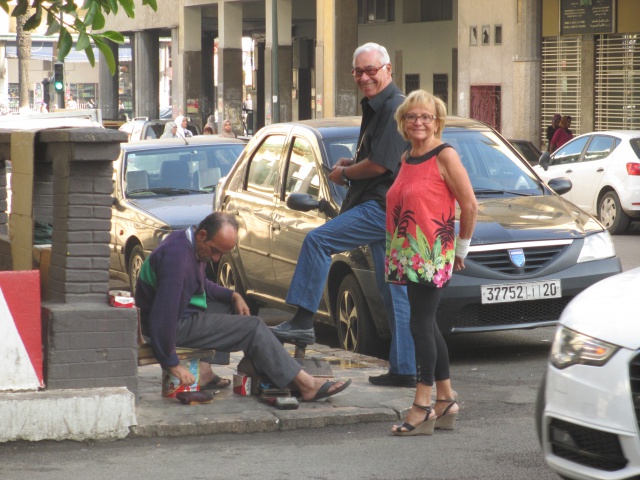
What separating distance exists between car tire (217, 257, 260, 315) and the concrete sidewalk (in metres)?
2.95

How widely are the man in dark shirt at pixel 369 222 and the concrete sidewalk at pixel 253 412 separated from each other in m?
0.38

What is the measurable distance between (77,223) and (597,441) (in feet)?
10.3

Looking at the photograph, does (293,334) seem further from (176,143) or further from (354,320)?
(176,143)

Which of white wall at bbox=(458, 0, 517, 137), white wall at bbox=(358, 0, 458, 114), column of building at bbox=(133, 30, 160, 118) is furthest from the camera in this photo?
column of building at bbox=(133, 30, 160, 118)

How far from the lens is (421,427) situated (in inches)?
261

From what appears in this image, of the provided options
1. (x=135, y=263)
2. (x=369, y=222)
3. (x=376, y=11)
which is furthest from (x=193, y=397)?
(x=376, y=11)

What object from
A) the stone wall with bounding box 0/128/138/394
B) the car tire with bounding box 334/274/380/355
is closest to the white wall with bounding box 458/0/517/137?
the car tire with bounding box 334/274/380/355

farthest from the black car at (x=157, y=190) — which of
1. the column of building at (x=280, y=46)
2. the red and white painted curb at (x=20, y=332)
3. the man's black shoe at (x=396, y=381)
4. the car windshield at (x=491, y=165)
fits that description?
the column of building at (x=280, y=46)

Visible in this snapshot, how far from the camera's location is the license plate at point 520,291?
28.3 ft

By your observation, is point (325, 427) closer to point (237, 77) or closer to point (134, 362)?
point (134, 362)

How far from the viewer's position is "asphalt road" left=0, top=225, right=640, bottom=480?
5.90 m

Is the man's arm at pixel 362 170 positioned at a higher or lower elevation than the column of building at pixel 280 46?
lower

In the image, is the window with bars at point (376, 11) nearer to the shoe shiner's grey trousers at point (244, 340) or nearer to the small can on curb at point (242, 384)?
the small can on curb at point (242, 384)

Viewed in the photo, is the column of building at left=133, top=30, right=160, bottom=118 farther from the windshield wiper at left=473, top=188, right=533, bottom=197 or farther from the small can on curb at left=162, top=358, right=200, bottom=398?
the small can on curb at left=162, top=358, right=200, bottom=398
